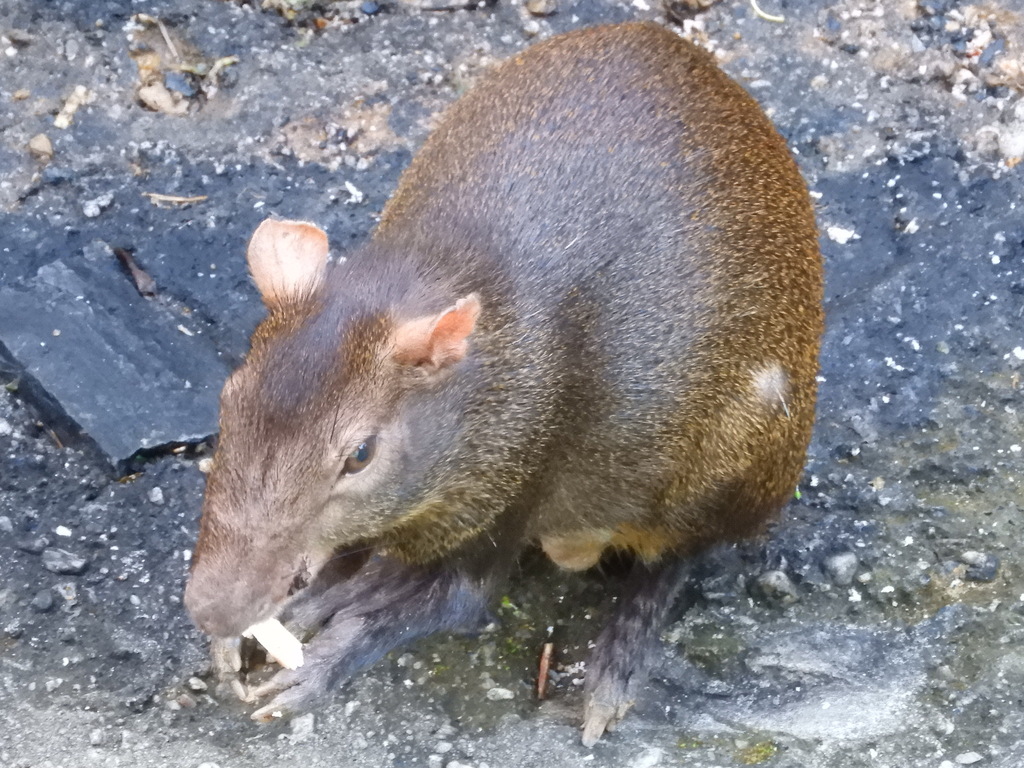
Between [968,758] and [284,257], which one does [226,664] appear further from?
[968,758]

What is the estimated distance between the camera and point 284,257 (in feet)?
11.4

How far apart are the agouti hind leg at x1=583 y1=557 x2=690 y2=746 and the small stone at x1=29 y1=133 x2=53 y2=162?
10.5 feet

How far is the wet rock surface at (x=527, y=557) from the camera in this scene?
3.89 metres

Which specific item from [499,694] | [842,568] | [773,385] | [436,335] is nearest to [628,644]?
[499,694]

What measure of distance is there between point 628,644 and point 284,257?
1819 mm

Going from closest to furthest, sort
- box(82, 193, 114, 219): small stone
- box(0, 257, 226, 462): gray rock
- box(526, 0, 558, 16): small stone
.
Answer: box(0, 257, 226, 462): gray rock < box(82, 193, 114, 219): small stone < box(526, 0, 558, 16): small stone

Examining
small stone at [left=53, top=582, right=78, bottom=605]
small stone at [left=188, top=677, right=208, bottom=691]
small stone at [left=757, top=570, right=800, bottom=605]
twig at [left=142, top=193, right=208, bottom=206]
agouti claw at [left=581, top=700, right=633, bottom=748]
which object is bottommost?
agouti claw at [left=581, top=700, right=633, bottom=748]

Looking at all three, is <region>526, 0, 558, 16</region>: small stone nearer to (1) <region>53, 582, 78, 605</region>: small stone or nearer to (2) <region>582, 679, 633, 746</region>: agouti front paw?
(2) <region>582, 679, 633, 746</region>: agouti front paw

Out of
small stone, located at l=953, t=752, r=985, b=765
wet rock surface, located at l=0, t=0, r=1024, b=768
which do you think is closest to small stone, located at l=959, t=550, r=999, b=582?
wet rock surface, located at l=0, t=0, r=1024, b=768

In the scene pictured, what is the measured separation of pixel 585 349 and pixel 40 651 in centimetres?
200

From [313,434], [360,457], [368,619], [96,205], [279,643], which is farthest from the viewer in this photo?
[96,205]

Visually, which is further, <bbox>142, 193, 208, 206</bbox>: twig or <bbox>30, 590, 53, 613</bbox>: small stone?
<bbox>142, 193, 208, 206</bbox>: twig

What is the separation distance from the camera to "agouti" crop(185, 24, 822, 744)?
3.14 metres

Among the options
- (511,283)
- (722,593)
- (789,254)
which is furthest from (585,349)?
(722,593)
